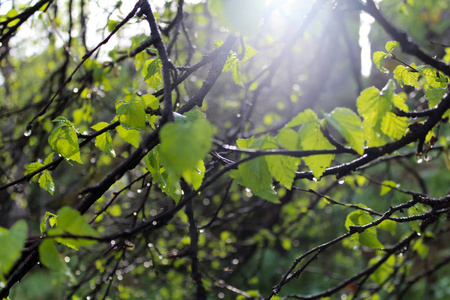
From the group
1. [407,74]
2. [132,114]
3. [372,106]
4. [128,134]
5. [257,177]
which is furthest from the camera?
[407,74]

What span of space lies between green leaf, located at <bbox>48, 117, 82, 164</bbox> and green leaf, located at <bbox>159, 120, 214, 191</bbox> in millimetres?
691

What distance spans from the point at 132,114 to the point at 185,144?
1.83 ft

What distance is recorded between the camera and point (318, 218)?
520 centimetres

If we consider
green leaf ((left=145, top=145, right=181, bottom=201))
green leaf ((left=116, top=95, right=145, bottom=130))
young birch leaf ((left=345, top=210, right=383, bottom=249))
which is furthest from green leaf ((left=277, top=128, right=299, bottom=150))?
young birch leaf ((left=345, top=210, right=383, bottom=249))

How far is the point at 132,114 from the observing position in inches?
49.6

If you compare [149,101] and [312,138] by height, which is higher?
[149,101]

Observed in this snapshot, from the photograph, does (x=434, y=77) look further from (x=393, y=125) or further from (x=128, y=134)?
(x=128, y=134)

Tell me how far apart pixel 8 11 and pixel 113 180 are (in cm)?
198

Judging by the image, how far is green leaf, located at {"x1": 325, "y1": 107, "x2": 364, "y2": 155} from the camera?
987 mm

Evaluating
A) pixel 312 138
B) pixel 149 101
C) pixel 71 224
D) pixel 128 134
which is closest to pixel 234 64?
pixel 149 101

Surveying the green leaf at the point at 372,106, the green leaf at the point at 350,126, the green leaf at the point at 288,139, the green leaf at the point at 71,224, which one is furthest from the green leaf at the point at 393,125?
the green leaf at the point at 71,224

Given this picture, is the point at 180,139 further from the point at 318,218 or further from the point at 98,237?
the point at 318,218

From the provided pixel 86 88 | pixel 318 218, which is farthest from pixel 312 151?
pixel 318 218

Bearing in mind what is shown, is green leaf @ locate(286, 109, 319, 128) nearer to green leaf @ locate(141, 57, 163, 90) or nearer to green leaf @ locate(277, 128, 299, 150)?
green leaf @ locate(277, 128, 299, 150)
